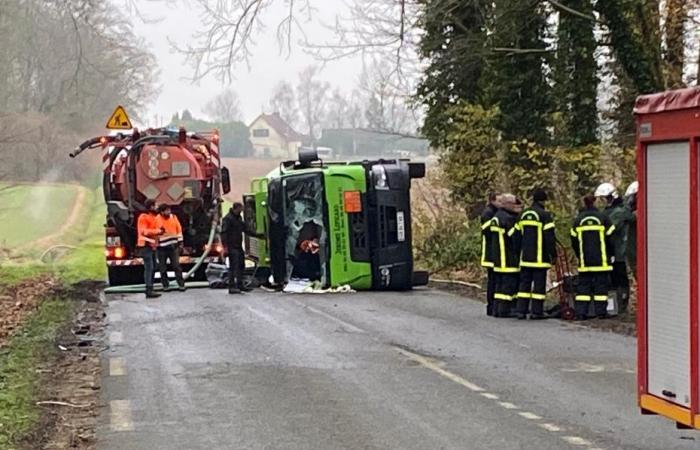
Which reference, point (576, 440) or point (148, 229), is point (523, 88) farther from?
point (576, 440)

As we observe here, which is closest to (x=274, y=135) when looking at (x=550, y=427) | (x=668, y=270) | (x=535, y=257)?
(x=535, y=257)

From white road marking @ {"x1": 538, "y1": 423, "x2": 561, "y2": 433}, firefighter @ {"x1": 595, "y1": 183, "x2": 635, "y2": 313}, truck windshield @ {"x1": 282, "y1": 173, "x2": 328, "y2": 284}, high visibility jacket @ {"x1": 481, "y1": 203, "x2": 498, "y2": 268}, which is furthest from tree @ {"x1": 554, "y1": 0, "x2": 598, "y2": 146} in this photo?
white road marking @ {"x1": 538, "y1": 423, "x2": 561, "y2": 433}

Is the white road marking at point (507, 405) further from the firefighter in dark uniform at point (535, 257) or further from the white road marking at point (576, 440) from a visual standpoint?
the firefighter in dark uniform at point (535, 257)

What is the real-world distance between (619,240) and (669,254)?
7.98 m

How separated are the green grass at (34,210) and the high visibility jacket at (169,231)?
23.8m

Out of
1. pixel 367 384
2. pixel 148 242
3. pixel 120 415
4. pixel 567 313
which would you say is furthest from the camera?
pixel 148 242

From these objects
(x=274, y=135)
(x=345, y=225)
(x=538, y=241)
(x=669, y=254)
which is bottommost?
(x=538, y=241)

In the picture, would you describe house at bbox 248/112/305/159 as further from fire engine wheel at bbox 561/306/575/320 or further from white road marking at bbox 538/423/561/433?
white road marking at bbox 538/423/561/433

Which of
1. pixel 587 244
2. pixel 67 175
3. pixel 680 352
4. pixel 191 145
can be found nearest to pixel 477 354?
pixel 587 244

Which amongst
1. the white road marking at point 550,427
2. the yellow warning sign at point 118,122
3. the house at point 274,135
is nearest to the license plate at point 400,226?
the yellow warning sign at point 118,122

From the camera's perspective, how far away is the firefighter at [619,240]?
14578 mm

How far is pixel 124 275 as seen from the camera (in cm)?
2178

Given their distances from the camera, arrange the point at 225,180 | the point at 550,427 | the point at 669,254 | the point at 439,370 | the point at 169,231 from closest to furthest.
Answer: the point at 669,254 → the point at 550,427 → the point at 439,370 → the point at 169,231 → the point at 225,180

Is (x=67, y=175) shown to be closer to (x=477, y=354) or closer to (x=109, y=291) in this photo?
(x=109, y=291)
